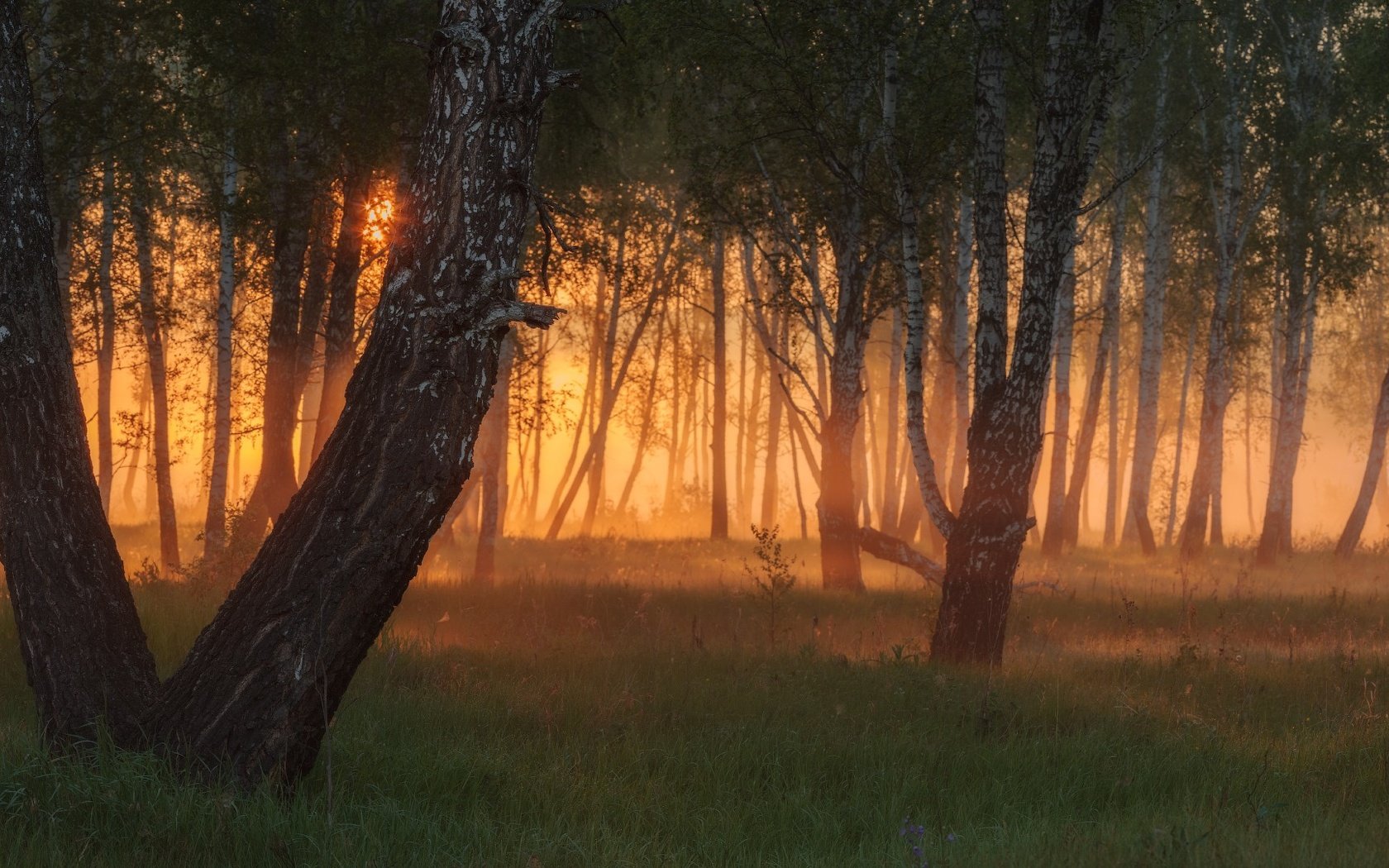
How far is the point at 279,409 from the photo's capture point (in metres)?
13.5

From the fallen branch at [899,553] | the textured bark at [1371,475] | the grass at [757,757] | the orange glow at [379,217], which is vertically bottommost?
the grass at [757,757]

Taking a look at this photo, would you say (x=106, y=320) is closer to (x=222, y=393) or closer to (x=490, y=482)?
(x=222, y=393)

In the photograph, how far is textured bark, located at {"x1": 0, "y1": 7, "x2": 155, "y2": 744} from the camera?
5594mm

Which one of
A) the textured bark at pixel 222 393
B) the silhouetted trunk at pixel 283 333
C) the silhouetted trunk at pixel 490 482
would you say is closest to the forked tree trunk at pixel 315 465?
the silhouetted trunk at pixel 283 333

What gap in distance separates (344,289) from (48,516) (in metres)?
8.11

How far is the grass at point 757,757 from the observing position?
4930mm

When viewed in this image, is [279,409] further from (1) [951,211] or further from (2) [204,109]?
(1) [951,211]

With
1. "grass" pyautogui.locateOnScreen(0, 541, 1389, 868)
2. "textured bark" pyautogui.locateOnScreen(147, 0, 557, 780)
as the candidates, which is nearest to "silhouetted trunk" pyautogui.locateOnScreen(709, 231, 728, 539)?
"grass" pyautogui.locateOnScreen(0, 541, 1389, 868)

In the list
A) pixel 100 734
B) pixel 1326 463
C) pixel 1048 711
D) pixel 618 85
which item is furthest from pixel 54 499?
pixel 1326 463

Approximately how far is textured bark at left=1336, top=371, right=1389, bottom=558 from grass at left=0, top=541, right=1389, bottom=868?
408 inches

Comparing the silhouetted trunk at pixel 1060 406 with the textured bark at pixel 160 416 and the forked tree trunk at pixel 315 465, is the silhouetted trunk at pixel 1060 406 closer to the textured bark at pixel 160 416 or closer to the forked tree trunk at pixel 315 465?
the textured bark at pixel 160 416

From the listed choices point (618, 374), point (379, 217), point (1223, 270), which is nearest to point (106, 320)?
point (379, 217)

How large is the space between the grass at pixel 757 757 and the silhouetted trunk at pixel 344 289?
284 cm

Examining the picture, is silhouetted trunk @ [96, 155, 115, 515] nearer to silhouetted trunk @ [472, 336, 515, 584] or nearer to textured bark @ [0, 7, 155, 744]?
silhouetted trunk @ [472, 336, 515, 584]
